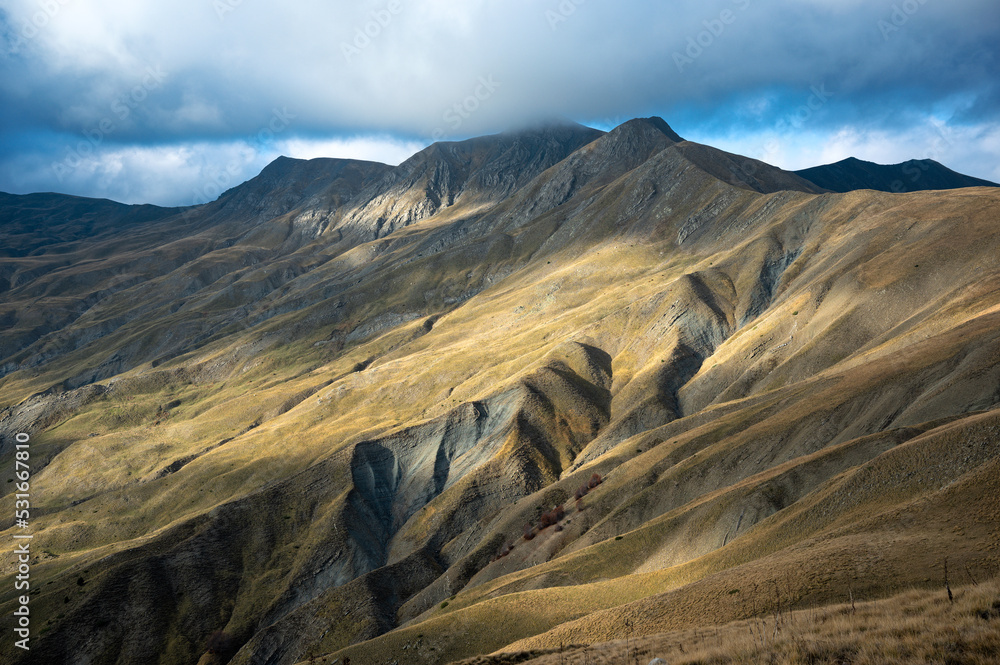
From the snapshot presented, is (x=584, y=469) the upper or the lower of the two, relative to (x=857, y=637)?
lower

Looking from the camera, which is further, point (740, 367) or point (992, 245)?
point (740, 367)

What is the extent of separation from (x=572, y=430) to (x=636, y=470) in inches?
1388

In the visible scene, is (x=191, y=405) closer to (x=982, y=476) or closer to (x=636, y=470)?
(x=636, y=470)

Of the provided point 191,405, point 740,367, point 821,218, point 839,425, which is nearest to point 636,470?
point 839,425

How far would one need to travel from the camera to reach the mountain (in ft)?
121

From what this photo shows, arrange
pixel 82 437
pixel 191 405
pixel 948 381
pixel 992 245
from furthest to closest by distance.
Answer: pixel 191 405, pixel 82 437, pixel 992 245, pixel 948 381

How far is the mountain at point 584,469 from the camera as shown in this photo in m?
36.8

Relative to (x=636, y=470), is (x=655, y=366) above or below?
above

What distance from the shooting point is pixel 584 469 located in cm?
8506

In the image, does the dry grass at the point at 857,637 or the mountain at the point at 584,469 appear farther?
the mountain at the point at 584,469

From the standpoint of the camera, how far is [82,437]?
16225cm

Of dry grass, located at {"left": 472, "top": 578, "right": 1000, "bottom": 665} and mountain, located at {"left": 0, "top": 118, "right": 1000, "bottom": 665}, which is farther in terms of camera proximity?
mountain, located at {"left": 0, "top": 118, "right": 1000, "bottom": 665}

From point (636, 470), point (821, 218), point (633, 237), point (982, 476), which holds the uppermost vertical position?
point (633, 237)

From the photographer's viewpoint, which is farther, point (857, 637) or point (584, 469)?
point (584, 469)
